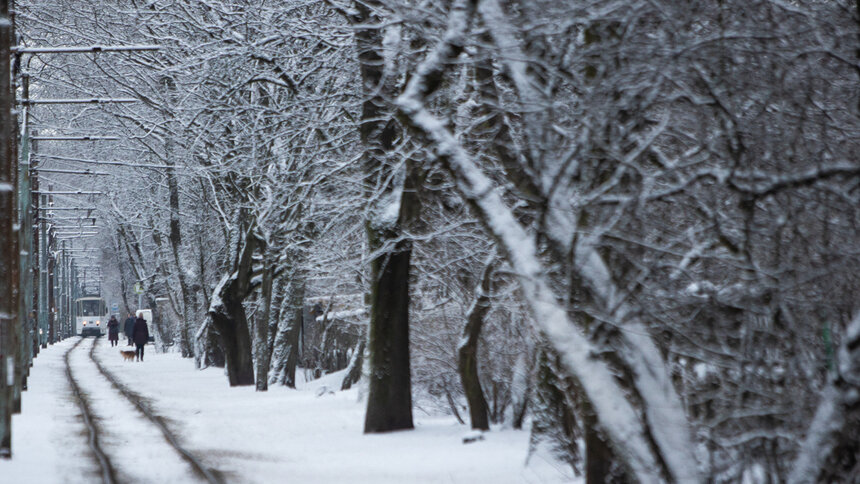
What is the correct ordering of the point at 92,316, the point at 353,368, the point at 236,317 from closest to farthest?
1. the point at 353,368
2. the point at 236,317
3. the point at 92,316

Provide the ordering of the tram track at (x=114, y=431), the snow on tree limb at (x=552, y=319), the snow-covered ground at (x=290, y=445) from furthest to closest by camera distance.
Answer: the tram track at (x=114, y=431) < the snow-covered ground at (x=290, y=445) < the snow on tree limb at (x=552, y=319)

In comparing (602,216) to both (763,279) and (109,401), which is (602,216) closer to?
(763,279)

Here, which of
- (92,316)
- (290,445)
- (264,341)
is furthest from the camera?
(92,316)

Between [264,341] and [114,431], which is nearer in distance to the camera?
[114,431]

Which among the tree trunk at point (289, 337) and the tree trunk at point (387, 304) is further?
the tree trunk at point (289, 337)

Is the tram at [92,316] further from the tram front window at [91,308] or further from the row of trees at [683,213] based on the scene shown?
the row of trees at [683,213]

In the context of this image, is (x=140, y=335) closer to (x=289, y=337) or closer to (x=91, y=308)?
(x=289, y=337)

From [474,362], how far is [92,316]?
93640 mm

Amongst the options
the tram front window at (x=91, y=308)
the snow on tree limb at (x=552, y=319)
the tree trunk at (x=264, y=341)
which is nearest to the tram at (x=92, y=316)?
the tram front window at (x=91, y=308)

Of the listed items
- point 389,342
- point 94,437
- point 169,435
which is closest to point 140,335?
point 94,437

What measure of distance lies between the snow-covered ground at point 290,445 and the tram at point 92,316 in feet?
266

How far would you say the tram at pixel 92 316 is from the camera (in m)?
99.8

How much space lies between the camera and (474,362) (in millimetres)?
12867

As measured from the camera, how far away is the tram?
327 feet
